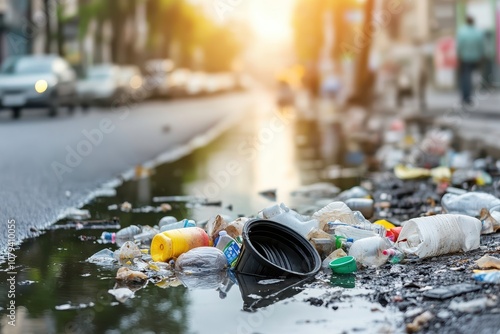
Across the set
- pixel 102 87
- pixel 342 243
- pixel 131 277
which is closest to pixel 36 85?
pixel 102 87

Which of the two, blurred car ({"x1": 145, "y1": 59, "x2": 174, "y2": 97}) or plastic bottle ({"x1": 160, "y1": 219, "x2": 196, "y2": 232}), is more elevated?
plastic bottle ({"x1": 160, "y1": 219, "x2": 196, "y2": 232})

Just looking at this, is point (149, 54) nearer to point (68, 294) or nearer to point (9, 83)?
point (9, 83)

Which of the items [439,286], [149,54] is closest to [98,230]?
[439,286]

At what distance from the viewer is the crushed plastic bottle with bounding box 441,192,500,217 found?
23.9 ft

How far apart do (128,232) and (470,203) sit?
2.37 m

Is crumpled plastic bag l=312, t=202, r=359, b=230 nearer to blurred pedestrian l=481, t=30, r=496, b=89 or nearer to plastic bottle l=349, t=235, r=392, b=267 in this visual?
plastic bottle l=349, t=235, r=392, b=267

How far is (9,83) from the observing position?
86.5ft

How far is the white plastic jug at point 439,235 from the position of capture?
575 cm

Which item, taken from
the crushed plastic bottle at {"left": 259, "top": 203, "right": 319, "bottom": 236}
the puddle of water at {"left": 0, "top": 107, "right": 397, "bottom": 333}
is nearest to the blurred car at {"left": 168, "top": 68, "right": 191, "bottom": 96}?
the puddle of water at {"left": 0, "top": 107, "right": 397, "bottom": 333}

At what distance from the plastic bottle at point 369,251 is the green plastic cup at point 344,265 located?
0.57 ft

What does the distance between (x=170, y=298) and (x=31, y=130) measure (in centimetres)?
1528

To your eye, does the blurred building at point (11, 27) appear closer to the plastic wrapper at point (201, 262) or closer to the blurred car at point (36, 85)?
the blurred car at point (36, 85)

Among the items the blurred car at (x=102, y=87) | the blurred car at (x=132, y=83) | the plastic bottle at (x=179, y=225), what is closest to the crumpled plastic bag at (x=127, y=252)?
the plastic bottle at (x=179, y=225)

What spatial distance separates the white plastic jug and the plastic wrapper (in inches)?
40.0
